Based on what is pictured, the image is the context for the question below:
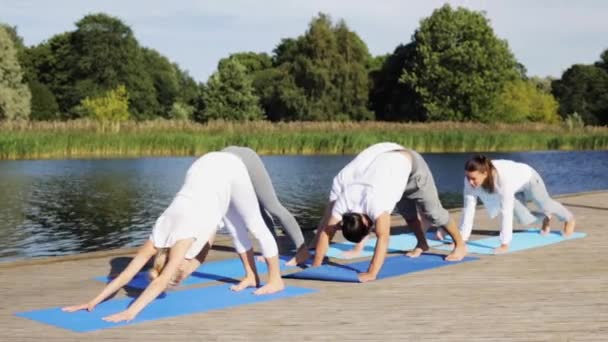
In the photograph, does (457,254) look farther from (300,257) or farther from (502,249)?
(300,257)

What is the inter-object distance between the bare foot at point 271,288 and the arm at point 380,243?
645 millimetres

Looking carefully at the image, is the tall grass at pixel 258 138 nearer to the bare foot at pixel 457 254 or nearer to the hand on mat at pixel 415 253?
the hand on mat at pixel 415 253

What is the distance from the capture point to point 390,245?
8.16 meters

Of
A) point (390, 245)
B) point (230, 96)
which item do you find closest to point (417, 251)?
point (390, 245)

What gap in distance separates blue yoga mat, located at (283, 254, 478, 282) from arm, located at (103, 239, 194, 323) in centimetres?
155

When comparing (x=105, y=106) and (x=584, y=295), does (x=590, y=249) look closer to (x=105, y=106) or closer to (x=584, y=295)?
(x=584, y=295)

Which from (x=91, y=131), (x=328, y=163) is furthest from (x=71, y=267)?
(x=91, y=131)

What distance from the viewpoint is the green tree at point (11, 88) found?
167 feet

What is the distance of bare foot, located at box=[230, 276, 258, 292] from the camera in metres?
5.88

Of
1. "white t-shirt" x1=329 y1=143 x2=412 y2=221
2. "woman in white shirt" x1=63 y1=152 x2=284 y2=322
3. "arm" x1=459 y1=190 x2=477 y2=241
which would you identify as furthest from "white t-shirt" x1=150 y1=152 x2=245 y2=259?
"arm" x1=459 y1=190 x2=477 y2=241

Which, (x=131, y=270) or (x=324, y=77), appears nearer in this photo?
(x=131, y=270)

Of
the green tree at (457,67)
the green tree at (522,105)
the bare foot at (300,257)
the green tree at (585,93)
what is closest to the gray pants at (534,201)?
the bare foot at (300,257)

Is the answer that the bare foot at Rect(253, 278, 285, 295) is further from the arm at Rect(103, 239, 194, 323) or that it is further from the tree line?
the tree line

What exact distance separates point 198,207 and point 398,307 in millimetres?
1358
